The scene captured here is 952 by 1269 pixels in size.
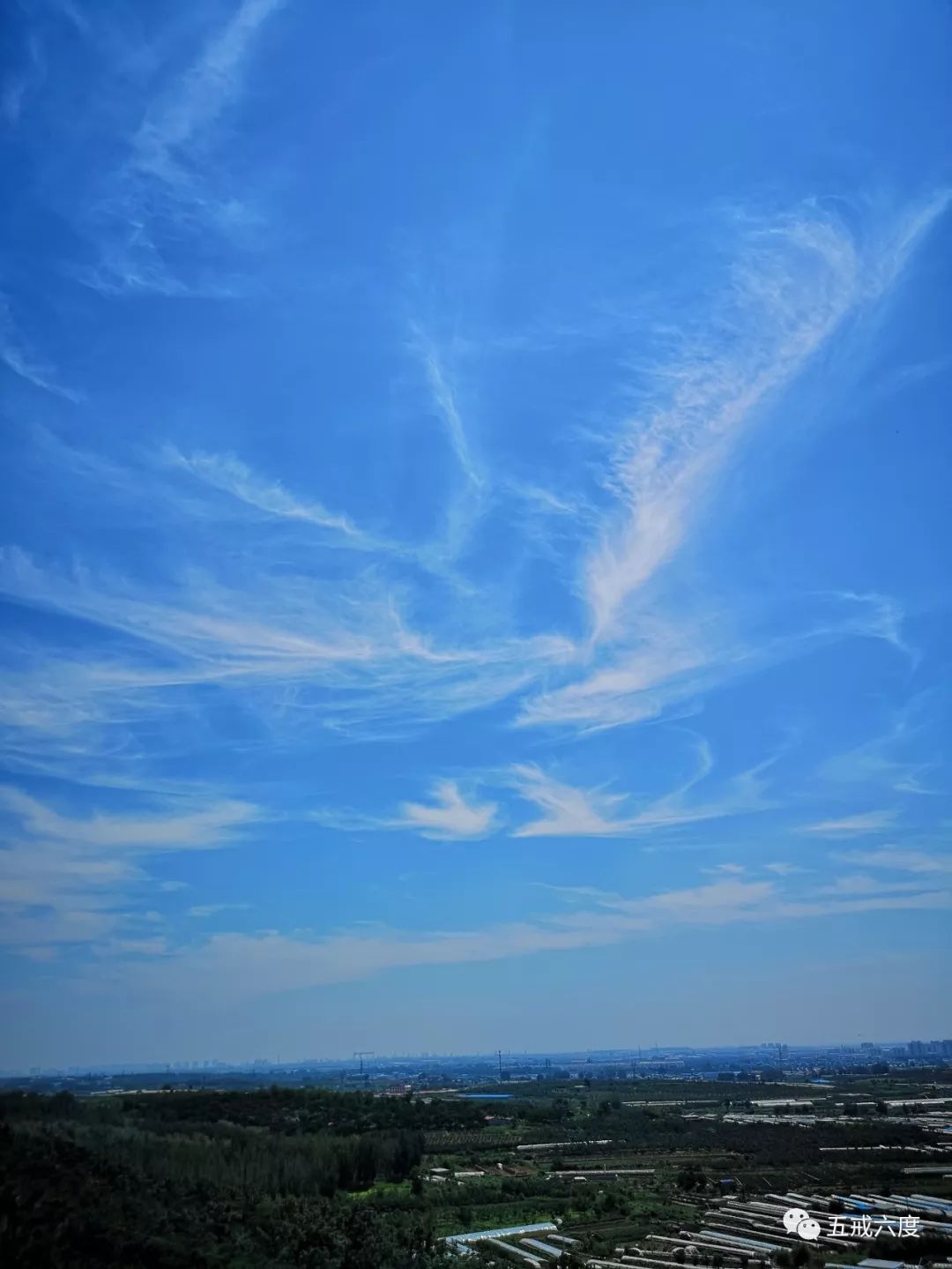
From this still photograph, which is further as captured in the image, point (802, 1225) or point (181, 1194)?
point (802, 1225)

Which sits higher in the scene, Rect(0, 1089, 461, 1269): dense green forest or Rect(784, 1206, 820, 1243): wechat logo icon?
Rect(0, 1089, 461, 1269): dense green forest

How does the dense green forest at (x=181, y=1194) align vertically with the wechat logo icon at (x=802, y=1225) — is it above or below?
above

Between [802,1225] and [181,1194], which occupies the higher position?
[181,1194]

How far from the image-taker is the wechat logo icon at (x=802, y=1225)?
32.8 metres

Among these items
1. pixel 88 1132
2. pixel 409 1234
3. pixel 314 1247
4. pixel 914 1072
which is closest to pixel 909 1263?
pixel 409 1234

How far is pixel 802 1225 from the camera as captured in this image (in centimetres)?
3375

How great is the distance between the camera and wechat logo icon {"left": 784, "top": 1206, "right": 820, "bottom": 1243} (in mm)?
32756

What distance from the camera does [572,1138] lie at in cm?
7069

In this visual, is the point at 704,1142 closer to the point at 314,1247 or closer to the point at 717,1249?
the point at 717,1249

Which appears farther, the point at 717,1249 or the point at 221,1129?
the point at 717,1249

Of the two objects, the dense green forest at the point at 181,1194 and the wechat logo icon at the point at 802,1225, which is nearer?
the dense green forest at the point at 181,1194

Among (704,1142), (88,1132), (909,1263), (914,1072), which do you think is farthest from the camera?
(914,1072)

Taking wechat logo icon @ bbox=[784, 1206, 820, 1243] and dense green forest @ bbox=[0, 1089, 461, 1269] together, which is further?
wechat logo icon @ bbox=[784, 1206, 820, 1243]

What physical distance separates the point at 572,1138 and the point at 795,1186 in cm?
2948
